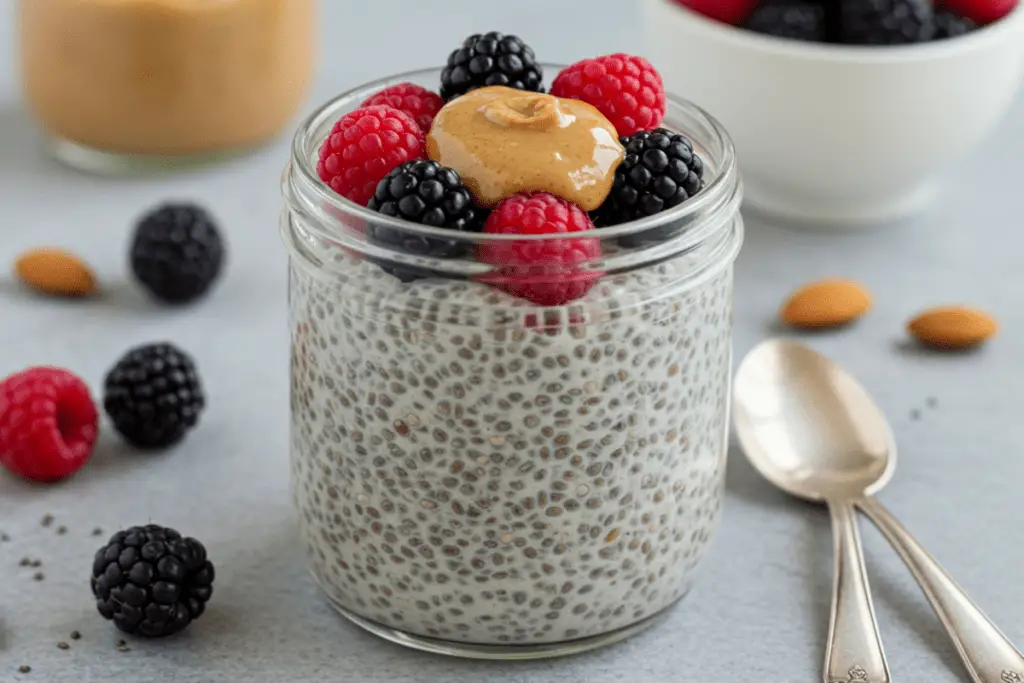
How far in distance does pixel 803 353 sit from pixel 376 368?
0.56 meters

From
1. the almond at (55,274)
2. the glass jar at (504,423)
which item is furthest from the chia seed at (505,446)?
the almond at (55,274)

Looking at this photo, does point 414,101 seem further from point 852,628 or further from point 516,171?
point 852,628

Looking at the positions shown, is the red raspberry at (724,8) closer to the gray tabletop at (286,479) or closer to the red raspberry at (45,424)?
the gray tabletop at (286,479)

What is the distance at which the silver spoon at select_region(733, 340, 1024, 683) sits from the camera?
108 centimetres

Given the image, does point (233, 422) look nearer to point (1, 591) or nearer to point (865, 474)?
point (1, 591)

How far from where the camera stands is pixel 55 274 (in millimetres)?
1623

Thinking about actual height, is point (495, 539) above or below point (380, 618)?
above

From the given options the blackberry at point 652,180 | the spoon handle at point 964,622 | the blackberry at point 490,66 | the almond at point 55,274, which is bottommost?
the almond at point 55,274

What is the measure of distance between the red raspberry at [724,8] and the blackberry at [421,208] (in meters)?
0.89

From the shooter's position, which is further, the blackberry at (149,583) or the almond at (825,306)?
the almond at (825,306)

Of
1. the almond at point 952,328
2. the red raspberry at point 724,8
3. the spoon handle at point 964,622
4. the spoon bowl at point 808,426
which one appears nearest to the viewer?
the spoon handle at point 964,622

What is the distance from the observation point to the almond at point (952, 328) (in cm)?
155

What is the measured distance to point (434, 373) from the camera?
973mm

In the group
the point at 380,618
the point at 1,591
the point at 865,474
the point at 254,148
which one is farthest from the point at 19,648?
the point at 254,148
